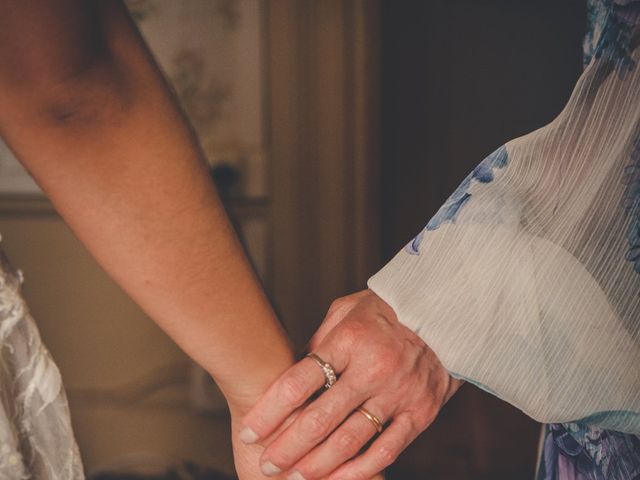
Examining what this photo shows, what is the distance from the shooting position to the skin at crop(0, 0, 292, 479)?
35 centimetres

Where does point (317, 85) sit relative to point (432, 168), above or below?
above

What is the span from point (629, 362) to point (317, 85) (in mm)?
1245

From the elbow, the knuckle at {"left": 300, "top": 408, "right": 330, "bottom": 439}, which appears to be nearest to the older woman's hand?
the knuckle at {"left": 300, "top": 408, "right": 330, "bottom": 439}

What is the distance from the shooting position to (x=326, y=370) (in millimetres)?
545

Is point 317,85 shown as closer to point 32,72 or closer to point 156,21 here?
point 156,21

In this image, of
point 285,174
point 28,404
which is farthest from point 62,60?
point 285,174

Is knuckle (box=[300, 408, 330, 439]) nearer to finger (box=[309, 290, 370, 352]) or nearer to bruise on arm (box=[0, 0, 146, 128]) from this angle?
finger (box=[309, 290, 370, 352])

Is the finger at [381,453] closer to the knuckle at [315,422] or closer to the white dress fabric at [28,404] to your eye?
the knuckle at [315,422]

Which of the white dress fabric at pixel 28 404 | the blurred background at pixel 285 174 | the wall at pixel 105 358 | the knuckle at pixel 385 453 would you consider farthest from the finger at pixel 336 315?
the wall at pixel 105 358

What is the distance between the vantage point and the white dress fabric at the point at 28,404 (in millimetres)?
427

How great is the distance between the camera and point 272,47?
1.55m

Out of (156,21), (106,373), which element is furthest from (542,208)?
(106,373)

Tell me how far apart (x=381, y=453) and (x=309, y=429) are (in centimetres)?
7

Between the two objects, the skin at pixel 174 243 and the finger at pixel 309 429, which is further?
the finger at pixel 309 429
